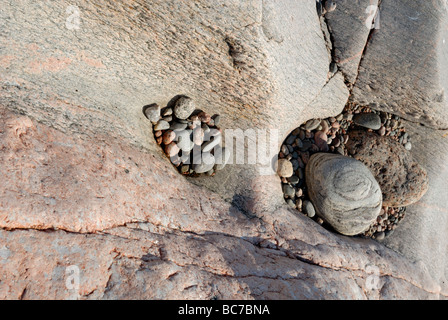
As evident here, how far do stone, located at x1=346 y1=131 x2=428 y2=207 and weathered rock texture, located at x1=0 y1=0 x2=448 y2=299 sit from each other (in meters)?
0.64

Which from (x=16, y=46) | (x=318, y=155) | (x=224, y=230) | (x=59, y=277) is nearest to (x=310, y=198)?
(x=318, y=155)

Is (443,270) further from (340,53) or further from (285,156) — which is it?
(340,53)

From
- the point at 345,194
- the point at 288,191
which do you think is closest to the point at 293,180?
the point at 288,191

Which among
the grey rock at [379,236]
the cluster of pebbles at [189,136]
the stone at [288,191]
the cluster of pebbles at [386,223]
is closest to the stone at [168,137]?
the cluster of pebbles at [189,136]

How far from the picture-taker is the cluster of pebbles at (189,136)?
2.68m

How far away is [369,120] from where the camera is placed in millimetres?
3250

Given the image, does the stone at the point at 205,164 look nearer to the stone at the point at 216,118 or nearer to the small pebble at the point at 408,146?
the stone at the point at 216,118

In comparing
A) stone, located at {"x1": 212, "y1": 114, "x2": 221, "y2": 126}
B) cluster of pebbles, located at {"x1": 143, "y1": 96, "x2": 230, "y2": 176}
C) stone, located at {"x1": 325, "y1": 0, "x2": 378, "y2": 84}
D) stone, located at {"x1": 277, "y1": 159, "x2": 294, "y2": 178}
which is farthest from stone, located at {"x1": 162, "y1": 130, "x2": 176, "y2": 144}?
stone, located at {"x1": 325, "y1": 0, "x2": 378, "y2": 84}

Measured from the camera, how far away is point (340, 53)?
9.07ft

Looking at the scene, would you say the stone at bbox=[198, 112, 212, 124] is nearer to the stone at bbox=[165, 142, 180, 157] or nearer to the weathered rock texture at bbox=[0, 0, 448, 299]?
the weathered rock texture at bbox=[0, 0, 448, 299]

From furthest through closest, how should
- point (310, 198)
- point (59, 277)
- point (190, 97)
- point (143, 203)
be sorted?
point (310, 198) → point (190, 97) → point (143, 203) → point (59, 277)

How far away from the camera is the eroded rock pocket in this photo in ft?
9.18

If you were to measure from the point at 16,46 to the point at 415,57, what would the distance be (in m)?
3.10

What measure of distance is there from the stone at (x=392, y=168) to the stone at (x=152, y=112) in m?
1.98
